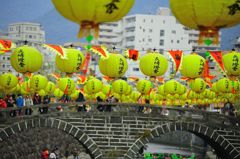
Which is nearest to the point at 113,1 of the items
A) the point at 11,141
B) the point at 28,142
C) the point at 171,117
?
the point at 171,117

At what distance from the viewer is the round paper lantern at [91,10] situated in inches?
317

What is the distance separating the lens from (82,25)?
8.50 metres

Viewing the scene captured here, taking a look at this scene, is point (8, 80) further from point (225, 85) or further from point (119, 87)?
point (225, 85)

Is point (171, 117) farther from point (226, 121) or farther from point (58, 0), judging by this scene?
point (58, 0)

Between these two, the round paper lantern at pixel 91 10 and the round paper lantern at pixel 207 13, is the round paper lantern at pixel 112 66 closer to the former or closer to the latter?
the round paper lantern at pixel 91 10

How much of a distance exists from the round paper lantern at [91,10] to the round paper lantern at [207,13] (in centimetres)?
79

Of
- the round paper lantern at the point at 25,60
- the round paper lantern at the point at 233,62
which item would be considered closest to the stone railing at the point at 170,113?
the round paper lantern at the point at 25,60

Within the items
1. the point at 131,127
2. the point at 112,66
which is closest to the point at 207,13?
the point at 112,66

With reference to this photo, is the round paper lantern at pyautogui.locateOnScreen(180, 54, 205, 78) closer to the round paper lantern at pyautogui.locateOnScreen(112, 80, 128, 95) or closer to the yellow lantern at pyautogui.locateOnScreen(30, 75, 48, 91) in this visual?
the round paper lantern at pyautogui.locateOnScreen(112, 80, 128, 95)

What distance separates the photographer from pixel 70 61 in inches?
709

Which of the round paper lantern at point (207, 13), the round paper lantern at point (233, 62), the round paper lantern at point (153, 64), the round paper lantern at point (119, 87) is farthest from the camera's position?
the round paper lantern at point (119, 87)

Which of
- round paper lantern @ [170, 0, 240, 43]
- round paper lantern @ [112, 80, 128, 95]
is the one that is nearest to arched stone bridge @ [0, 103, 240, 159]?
round paper lantern @ [112, 80, 128, 95]

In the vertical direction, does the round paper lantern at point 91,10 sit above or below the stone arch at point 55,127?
above

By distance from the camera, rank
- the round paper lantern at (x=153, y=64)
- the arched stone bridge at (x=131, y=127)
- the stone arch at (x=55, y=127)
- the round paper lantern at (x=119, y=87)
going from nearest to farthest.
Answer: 1. the round paper lantern at (x=153, y=64)
2. the stone arch at (x=55, y=127)
3. the round paper lantern at (x=119, y=87)
4. the arched stone bridge at (x=131, y=127)
